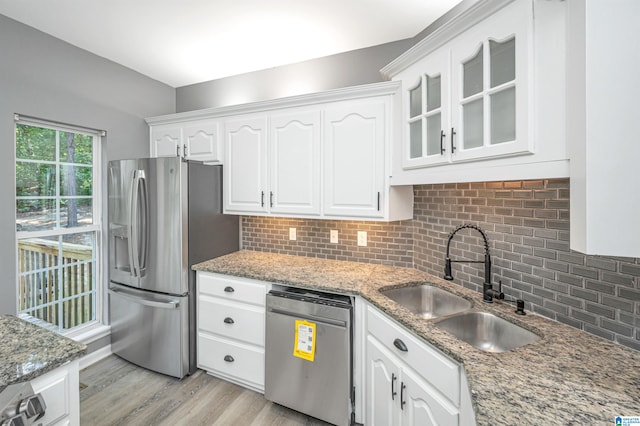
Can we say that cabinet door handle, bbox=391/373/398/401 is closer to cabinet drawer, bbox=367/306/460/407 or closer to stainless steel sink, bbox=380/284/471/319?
cabinet drawer, bbox=367/306/460/407

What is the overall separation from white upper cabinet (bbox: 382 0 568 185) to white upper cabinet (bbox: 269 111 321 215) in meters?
0.77

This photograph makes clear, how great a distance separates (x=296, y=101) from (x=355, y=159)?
692 millimetres

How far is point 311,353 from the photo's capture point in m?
1.86

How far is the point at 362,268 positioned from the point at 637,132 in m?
1.74

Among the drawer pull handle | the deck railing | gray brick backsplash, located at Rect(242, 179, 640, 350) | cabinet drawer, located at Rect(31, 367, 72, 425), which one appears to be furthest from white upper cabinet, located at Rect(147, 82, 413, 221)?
cabinet drawer, located at Rect(31, 367, 72, 425)

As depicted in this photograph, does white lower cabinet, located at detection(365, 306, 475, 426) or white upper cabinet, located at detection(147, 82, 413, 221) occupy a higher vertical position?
white upper cabinet, located at detection(147, 82, 413, 221)

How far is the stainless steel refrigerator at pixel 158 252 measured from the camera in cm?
227

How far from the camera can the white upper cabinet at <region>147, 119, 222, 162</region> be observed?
8.79 feet

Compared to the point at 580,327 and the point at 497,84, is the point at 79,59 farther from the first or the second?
the point at 580,327

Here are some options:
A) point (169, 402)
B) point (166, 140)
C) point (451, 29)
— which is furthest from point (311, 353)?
point (166, 140)

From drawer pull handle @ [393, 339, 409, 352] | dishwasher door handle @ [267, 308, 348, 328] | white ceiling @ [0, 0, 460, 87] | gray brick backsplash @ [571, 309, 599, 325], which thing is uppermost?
white ceiling @ [0, 0, 460, 87]

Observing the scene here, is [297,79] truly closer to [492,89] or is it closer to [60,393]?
[492,89]

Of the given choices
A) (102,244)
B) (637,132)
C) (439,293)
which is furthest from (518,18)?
(102,244)

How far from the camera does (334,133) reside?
2213 millimetres
